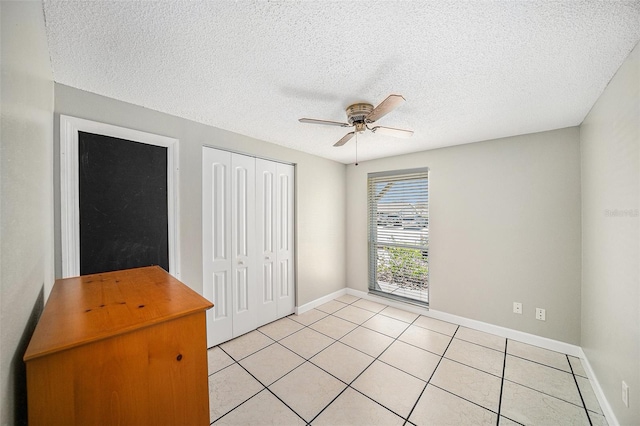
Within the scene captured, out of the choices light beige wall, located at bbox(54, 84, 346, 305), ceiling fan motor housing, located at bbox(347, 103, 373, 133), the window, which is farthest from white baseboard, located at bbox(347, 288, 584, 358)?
ceiling fan motor housing, located at bbox(347, 103, 373, 133)

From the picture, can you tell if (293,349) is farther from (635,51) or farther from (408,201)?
(635,51)

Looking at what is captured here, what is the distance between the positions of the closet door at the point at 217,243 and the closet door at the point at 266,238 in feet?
1.34

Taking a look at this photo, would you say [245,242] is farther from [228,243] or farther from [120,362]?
[120,362]

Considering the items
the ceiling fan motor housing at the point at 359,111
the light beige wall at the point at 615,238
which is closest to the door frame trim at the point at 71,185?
the ceiling fan motor housing at the point at 359,111

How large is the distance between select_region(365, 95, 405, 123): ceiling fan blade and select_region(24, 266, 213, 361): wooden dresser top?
1.52m

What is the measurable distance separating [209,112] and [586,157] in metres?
3.61

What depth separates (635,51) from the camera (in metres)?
1.35

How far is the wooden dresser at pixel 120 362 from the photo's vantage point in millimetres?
654

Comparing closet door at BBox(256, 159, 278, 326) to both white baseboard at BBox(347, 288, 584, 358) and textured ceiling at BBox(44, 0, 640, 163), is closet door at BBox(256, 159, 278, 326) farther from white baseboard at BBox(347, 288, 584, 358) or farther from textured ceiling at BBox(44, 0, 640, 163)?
white baseboard at BBox(347, 288, 584, 358)

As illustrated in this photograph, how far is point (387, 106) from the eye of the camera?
5.40 ft

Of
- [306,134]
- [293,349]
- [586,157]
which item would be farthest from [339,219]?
[586,157]

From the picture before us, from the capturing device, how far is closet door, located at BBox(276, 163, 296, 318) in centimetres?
337

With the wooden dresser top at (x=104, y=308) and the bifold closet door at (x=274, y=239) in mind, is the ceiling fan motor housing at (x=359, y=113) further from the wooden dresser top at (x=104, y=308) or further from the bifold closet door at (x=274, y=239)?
the wooden dresser top at (x=104, y=308)

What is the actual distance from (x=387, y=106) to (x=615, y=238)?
1.82m
